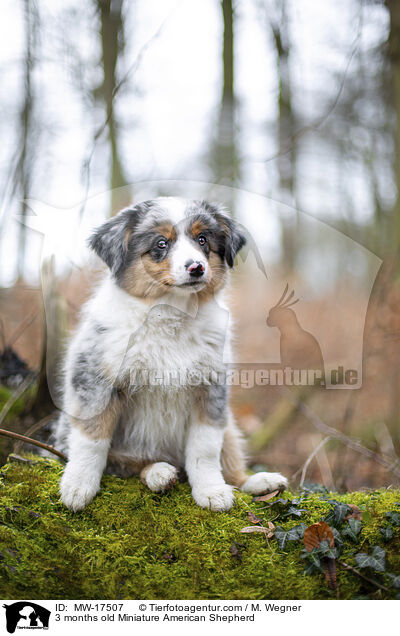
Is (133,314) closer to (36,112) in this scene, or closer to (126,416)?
(126,416)

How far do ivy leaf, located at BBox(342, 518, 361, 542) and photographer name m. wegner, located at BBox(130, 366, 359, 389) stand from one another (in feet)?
2.31

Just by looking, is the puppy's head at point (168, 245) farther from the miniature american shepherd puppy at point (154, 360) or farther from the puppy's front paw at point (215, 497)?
the puppy's front paw at point (215, 497)

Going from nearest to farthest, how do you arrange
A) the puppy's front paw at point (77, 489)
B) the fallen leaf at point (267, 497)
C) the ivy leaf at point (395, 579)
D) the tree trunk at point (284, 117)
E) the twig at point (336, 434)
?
the ivy leaf at point (395, 579)
the puppy's front paw at point (77, 489)
the fallen leaf at point (267, 497)
the tree trunk at point (284, 117)
the twig at point (336, 434)

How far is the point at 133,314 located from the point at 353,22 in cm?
197

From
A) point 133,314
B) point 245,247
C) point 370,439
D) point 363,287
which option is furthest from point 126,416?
point 370,439

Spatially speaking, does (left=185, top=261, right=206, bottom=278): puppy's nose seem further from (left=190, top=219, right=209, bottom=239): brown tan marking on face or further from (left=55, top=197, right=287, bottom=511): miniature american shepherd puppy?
(left=190, top=219, right=209, bottom=239): brown tan marking on face

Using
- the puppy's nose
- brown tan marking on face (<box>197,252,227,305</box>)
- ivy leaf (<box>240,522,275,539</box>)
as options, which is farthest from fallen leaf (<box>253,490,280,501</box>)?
the puppy's nose

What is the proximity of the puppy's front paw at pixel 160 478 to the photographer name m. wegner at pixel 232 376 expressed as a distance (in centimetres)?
36

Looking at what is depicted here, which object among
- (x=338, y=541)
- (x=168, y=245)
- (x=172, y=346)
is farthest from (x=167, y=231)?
(x=338, y=541)

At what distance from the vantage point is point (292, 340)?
2064mm
